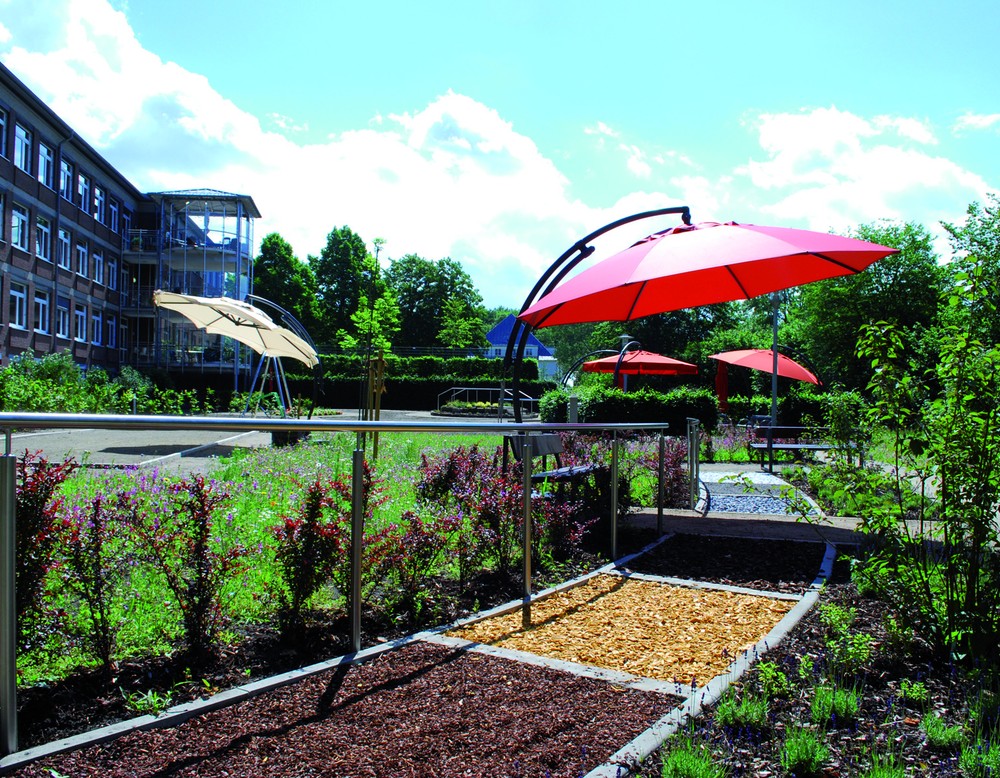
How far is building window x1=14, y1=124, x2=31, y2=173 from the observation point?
2847 centimetres

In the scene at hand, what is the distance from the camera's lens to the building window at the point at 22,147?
93.4ft

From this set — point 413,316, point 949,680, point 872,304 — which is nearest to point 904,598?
point 949,680

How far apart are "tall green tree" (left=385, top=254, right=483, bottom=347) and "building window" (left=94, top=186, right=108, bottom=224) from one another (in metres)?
38.7

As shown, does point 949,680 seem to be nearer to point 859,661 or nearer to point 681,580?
point 859,661

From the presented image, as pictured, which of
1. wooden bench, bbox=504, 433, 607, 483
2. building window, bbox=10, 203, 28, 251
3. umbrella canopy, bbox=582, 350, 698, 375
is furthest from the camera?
building window, bbox=10, 203, 28, 251

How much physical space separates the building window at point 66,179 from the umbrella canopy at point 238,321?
68.5ft

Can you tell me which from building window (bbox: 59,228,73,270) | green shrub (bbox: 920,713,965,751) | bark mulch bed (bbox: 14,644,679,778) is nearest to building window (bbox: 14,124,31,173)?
building window (bbox: 59,228,73,270)

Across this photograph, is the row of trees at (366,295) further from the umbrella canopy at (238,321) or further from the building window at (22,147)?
the umbrella canopy at (238,321)

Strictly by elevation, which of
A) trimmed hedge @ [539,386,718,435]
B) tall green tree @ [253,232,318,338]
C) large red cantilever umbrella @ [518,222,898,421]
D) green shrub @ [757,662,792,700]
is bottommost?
green shrub @ [757,662,792,700]

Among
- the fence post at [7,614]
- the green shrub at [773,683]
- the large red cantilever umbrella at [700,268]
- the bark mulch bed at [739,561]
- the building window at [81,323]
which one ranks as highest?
the building window at [81,323]

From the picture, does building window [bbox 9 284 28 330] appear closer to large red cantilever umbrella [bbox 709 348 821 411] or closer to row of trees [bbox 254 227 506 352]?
row of trees [bbox 254 227 506 352]

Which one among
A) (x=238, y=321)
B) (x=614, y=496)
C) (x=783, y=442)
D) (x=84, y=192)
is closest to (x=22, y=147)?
(x=84, y=192)

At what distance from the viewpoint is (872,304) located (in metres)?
39.0

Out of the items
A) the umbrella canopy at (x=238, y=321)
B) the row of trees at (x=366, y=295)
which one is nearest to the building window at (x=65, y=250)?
the row of trees at (x=366, y=295)
